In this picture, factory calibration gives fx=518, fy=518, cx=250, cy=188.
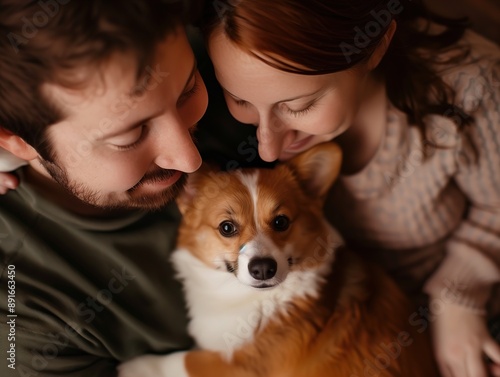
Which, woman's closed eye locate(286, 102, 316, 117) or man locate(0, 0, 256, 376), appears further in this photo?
woman's closed eye locate(286, 102, 316, 117)

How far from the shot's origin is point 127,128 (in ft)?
2.77

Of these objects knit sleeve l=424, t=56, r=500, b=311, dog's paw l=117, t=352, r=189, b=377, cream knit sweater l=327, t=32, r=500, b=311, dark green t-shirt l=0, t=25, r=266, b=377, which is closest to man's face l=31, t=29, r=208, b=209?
dark green t-shirt l=0, t=25, r=266, b=377

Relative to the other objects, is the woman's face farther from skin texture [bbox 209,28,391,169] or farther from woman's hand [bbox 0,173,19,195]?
woman's hand [bbox 0,173,19,195]

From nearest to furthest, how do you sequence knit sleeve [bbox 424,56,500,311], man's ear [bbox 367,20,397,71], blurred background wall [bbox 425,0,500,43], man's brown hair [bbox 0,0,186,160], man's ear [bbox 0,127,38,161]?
1. man's brown hair [bbox 0,0,186,160]
2. man's ear [bbox 0,127,38,161]
3. man's ear [bbox 367,20,397,71]
4. knit sleeve [bbox 424,56,500,311]
5. blurred background wall [bbox 425,0,500,43]

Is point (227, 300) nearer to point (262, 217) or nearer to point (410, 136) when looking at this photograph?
point (262, 217)

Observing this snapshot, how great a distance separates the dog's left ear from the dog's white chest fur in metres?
0.19

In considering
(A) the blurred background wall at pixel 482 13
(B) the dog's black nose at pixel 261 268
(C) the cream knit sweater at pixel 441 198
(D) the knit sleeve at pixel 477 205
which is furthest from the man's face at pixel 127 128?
(A) the blurred background wall at pixel 482 13

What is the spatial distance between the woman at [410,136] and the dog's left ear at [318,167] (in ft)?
0.11

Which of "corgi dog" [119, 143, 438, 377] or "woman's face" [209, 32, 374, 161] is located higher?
"woman's face" [209, 32, 374, 161]

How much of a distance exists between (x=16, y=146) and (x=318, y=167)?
0.66m

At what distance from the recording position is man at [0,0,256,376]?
0.76 meters

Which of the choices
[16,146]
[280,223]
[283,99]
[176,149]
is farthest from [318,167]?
[16,146]

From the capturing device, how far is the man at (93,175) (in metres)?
0.76

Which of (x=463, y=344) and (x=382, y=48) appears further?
(x=463, y=344)
